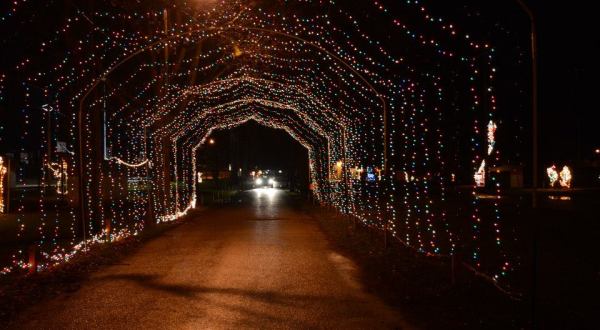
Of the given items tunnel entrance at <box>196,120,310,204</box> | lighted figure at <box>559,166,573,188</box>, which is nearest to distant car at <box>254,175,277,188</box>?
tunnel entrance at <box>196,120,310,204</box>

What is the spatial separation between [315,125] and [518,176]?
2971cm

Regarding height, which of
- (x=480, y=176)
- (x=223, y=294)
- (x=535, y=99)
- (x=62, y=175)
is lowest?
(x=223, y=294)

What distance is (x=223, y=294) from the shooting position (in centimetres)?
945

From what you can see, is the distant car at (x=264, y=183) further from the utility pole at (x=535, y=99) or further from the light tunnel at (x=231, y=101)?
the utility pole at (x=535, y=99)

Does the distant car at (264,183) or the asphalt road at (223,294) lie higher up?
the distant car at (264,183)

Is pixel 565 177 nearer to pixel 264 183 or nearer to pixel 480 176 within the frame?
pixel 480 176

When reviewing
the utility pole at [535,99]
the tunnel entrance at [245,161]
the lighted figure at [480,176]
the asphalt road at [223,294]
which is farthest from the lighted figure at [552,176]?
the utility pole at [535,99]

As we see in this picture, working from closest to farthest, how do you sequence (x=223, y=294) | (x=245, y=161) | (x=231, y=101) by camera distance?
(x=223, y=294) < (x=231, y=101) < (x=245, y=161)

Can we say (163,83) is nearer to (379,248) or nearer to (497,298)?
(379,248)

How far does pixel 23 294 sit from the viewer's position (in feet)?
31.4

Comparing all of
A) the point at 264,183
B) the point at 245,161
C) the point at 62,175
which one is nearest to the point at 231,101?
the point at 62,175

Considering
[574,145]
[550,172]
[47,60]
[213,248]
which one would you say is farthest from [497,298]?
[574,145]

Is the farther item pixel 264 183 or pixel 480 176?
pixel 264 183

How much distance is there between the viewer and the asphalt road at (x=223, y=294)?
7785mm
